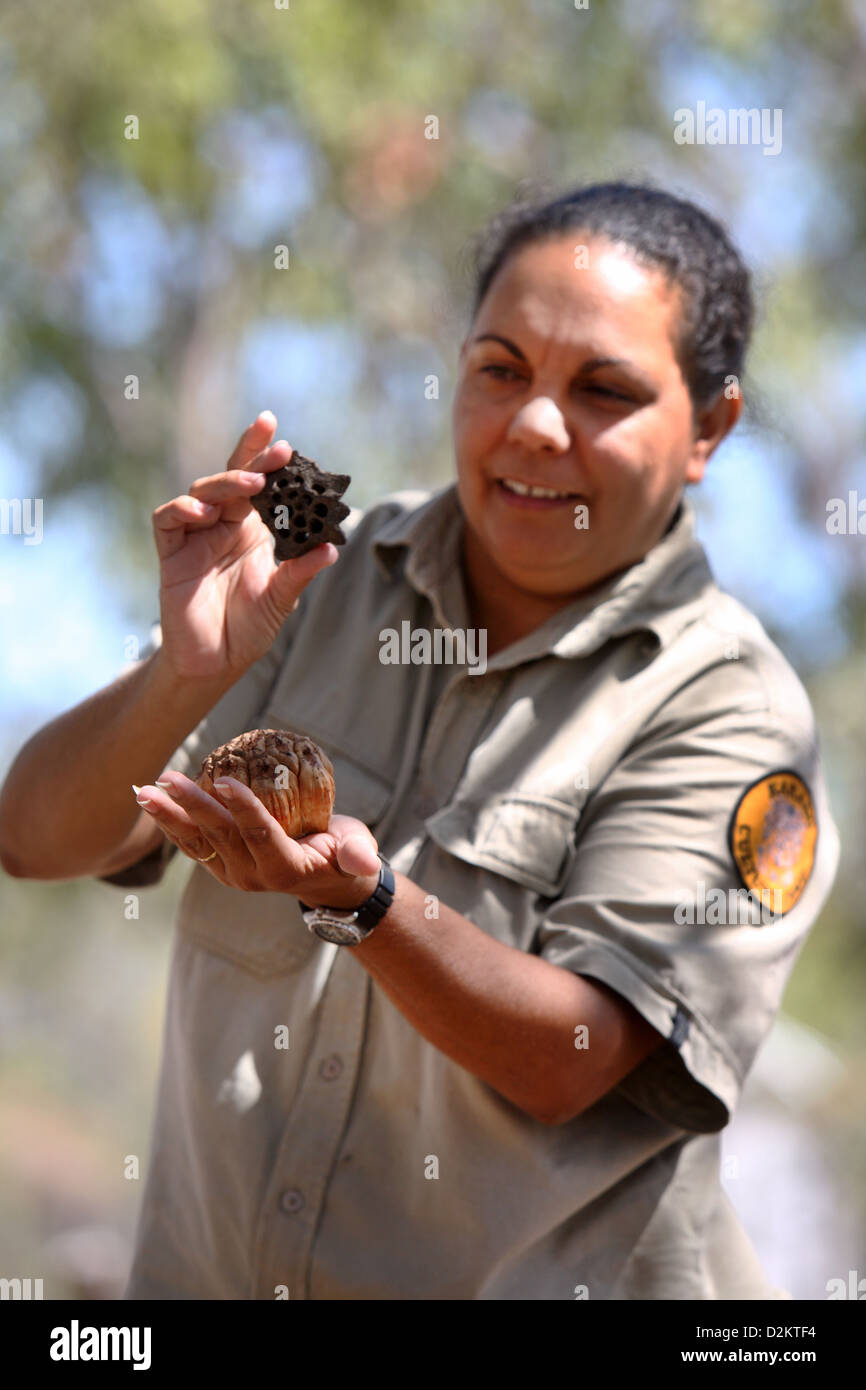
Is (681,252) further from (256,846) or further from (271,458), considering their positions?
(256,846)

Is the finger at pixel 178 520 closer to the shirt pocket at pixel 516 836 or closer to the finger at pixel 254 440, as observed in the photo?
the finger at pixel 254 440

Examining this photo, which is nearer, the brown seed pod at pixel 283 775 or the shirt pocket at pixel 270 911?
the brown seed pod at pixel 283 775

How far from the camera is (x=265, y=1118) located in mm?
2119

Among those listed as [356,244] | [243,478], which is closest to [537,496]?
[243,478]

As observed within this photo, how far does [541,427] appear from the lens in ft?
7.03

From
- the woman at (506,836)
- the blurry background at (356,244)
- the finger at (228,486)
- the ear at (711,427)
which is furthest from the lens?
the blurry background at (356,244)

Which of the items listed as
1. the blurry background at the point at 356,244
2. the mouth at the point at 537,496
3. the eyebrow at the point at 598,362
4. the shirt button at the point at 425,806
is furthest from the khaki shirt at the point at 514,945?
the blurry background at the point at 356,244

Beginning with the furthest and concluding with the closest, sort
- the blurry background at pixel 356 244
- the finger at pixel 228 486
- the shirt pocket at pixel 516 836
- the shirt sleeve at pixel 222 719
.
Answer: the blurry background at pixel 356 244 → the shirt sleeve at pixel 222 719 → the shirt pocket at pixel 516 836 → the finger at pixel 228 486

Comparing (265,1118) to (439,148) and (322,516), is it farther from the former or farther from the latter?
(439,148)

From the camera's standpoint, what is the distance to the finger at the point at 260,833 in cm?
160

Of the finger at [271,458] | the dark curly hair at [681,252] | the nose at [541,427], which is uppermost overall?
the dark curly hair at [681,252]

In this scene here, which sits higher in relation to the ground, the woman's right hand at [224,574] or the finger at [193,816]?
the woman's right hand at [224,574]

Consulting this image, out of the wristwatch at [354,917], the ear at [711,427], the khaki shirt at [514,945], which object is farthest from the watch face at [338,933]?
the ear at [711,427]

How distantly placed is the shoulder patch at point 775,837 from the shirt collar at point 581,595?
10.2 inches
